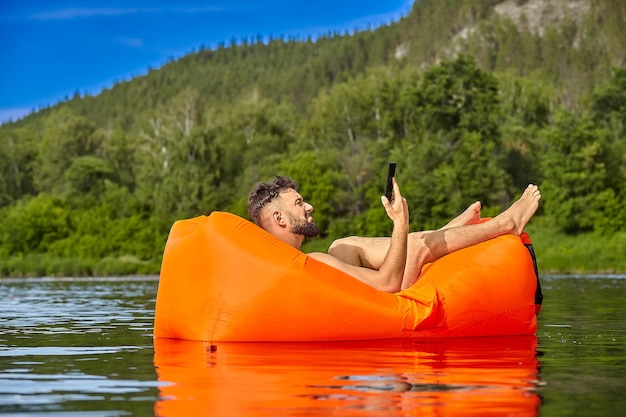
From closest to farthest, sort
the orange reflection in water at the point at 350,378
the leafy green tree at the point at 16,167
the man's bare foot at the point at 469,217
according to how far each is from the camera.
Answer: the orange reflection in water at the point at 350,378
the man's bare foot at the point at 469,217
the leafy green tree at the point at 16,167

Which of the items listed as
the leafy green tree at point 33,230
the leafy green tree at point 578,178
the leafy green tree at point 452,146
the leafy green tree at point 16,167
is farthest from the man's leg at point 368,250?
the leafy green tree at point 16,167

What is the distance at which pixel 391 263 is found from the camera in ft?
28.2

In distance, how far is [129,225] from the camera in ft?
212

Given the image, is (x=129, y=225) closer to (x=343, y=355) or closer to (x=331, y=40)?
(x=343, y=355)

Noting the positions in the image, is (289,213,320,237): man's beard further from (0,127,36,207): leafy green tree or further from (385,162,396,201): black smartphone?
(0,127,36,207): leafy green tree

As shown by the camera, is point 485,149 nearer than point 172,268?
No

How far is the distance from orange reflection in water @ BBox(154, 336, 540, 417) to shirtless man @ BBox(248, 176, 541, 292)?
0.62m

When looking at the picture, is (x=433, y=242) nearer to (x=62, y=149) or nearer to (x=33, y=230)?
(x=33, y=230)

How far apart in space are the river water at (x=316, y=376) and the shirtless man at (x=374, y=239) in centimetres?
66

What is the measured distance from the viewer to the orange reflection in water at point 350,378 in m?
4.82

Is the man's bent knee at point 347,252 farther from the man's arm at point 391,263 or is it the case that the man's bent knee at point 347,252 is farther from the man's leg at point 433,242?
the man's arm at point 391,263

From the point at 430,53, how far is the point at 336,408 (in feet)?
437

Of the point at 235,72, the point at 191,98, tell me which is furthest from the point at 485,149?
the point at 235,72

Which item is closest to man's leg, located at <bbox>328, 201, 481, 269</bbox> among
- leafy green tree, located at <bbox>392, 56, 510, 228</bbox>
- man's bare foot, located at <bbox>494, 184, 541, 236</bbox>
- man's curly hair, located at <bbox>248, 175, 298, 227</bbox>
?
man's bare foot, located at <bbox>494, 184, 541, 236</bbox>
